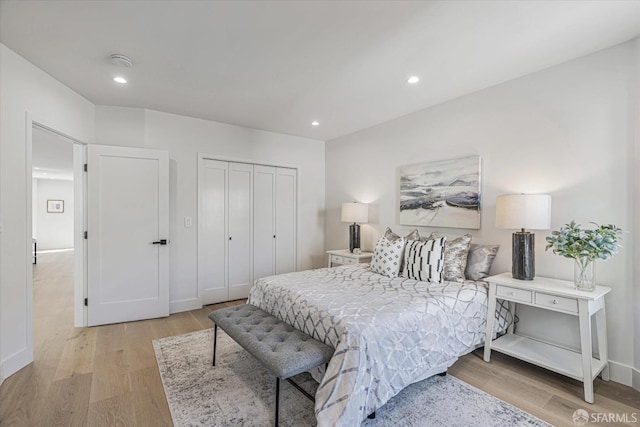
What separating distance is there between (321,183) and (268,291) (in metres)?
2.94

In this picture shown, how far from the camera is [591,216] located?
7.74ft

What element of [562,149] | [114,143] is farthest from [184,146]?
[562,149]

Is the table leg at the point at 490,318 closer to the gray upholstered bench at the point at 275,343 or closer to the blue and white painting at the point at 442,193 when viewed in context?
the blue and white painting at the point at 442,193

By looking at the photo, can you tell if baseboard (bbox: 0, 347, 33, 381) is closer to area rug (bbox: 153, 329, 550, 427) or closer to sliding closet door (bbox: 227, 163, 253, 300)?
area rug (bbox: 153, 329, 550, 427)

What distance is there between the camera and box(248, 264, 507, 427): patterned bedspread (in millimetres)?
1655

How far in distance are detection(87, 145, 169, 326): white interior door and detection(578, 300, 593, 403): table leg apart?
4027 millimetres

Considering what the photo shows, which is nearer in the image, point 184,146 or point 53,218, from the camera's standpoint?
point 184,146

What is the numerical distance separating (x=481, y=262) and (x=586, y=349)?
0.96 m

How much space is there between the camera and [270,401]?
202 centimetres

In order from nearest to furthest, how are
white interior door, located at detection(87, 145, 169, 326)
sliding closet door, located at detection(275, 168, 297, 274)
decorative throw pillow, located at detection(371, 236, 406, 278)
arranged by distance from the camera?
decorative throw pillow, located at detection(371, 236, 406, 278), white interior door, located at detection(87, 145, 169, 326), sliding closet door, located at detection(275, 168, 297, 274)

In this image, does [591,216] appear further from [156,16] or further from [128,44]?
[128,44]

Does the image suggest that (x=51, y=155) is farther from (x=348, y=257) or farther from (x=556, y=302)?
(x=556, y=302)

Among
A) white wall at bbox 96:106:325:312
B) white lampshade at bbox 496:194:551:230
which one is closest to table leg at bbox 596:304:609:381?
white lampshade at bbox 496:194:551:230

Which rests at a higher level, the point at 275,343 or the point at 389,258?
the point at 389,258
